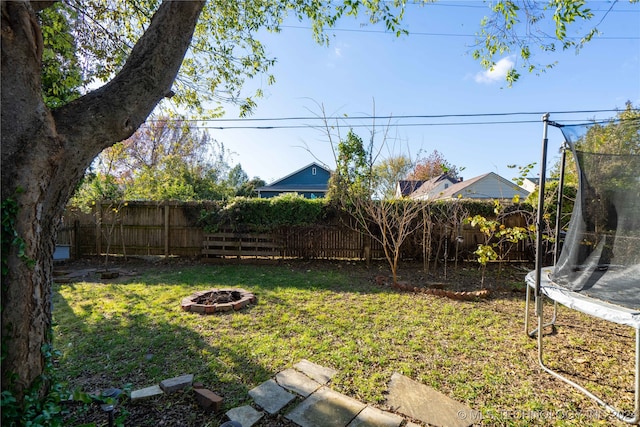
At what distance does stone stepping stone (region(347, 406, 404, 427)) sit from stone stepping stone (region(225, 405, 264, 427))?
1.97ft

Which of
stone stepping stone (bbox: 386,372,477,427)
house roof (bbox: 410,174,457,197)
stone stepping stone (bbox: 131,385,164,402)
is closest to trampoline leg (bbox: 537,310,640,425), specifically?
stone stepping stone (bbox: 386,372,477,427)

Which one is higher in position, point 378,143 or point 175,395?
point 378,143

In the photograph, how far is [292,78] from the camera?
6.21 metres

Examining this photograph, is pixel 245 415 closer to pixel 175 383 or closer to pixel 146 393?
pixel 175 383

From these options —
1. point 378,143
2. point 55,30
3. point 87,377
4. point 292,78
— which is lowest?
point 87,377

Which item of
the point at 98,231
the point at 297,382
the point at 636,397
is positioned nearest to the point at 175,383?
the point at 297,382

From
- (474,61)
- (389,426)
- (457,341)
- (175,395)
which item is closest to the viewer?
(389,426)

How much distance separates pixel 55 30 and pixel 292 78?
406cm

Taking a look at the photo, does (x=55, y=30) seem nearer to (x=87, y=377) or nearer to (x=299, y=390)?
(x=87, y=377)

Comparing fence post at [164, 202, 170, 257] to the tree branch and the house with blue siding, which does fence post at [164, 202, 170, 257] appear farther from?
the house with blue siding

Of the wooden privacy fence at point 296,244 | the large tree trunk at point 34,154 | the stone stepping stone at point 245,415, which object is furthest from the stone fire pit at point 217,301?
the wooden privacy fence at point 296,244

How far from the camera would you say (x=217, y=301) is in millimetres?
3938

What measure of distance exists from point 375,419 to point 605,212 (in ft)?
9.41

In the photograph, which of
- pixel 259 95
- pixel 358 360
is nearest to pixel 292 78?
pixel 259 95
